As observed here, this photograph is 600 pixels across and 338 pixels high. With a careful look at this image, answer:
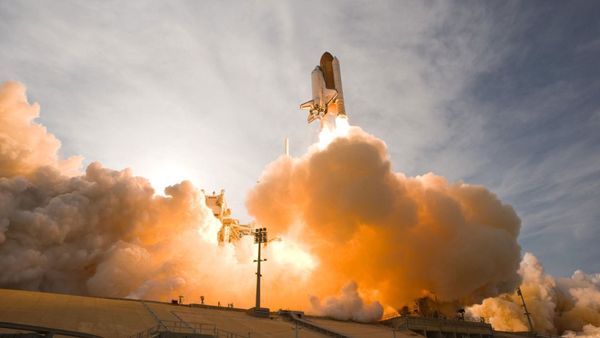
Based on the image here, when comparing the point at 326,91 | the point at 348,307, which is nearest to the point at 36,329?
the point at 348,307

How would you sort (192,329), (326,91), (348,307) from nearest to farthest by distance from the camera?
(192,329), (348,307), (326,91)

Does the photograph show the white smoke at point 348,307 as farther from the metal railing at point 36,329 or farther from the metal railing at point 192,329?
the metal railing at point 36,329

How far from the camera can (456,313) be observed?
187ft

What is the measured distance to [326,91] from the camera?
5984 cm

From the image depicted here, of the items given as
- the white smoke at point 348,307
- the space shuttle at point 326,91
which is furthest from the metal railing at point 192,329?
the space shuttle at point 326,91

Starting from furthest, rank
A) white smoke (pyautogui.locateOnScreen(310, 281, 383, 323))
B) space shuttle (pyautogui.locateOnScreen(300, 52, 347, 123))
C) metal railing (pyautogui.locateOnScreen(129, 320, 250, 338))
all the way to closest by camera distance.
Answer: space shuttle (pyautogui.locateOnScreen(300, 52, 347, 123)), white smoke (pyautogui.locateOnScreen(310, 281, 383, 323)), metal railing (pyautogui.locateOnScreen(129, 320, 250, 338))

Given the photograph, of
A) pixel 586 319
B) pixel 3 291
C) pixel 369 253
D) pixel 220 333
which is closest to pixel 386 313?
pixel 369 253

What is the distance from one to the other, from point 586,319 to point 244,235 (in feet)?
202

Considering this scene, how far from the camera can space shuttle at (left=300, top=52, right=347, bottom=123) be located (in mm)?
58944

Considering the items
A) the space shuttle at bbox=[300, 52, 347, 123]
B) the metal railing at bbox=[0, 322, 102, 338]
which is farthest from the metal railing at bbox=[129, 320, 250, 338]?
the space shuttle at bbox=[300, 52, 347, 123]

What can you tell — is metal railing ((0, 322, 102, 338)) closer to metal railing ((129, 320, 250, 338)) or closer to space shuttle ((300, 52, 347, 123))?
metal railing ((129, 320, 250, 338))

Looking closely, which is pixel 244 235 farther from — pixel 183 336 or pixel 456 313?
pixel 183 336

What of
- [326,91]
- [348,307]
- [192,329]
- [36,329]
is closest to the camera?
[36,329]

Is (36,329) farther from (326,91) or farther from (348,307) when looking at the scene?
(326,91)
